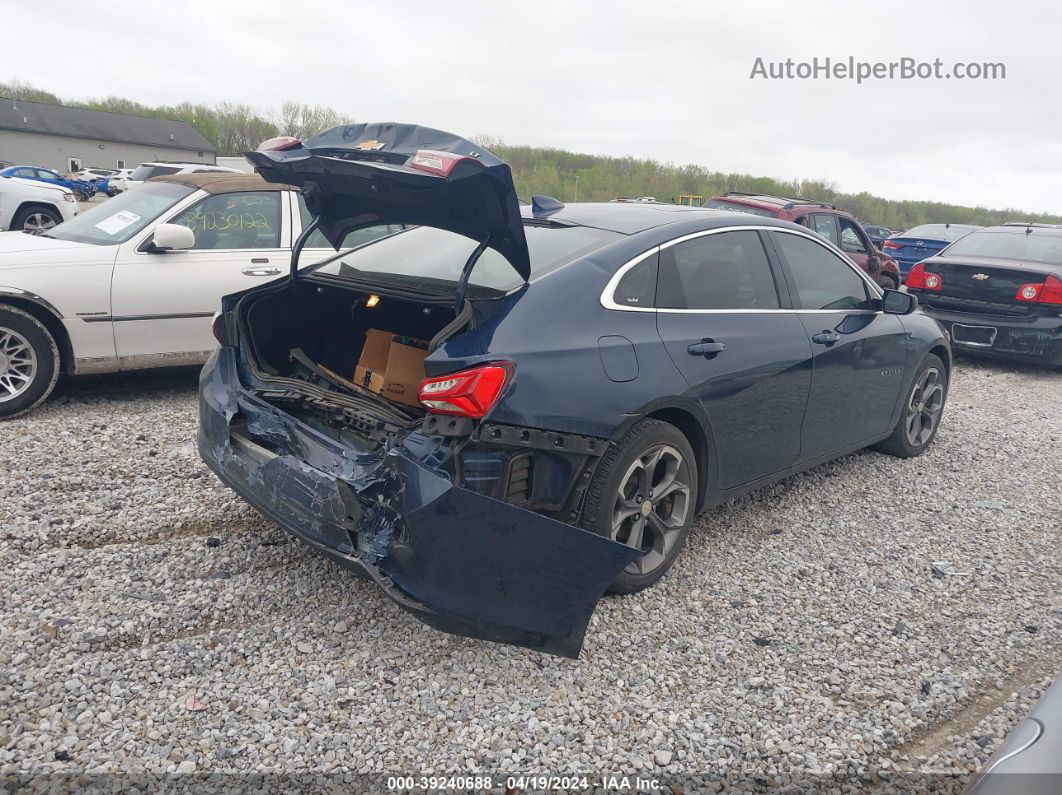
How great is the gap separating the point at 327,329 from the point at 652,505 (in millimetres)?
1878

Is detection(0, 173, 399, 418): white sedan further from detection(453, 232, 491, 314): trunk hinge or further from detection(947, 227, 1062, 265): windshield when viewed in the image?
detection(947, 227, 1062, 265): windshield

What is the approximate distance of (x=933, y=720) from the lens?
288 cm

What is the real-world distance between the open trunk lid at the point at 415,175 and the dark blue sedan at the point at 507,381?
0.4 inches

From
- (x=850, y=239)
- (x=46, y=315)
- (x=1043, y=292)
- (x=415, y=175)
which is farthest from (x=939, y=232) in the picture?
(x=415, y=175)

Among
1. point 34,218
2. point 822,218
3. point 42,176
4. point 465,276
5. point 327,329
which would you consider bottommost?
point 34,218

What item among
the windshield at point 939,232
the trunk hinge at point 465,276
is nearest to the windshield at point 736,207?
the windshield at point 939,232

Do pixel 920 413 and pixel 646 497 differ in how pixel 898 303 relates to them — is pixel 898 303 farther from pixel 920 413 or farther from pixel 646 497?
pixel 646 497

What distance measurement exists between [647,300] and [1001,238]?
8604mm

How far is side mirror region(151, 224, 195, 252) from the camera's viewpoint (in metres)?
5.42

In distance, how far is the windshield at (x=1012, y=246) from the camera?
9.38m

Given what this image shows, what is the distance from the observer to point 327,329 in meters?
4.12

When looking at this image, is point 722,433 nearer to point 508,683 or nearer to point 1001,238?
point 508,683

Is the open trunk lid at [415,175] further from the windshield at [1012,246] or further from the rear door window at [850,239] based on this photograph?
the rear door window at [850,239]

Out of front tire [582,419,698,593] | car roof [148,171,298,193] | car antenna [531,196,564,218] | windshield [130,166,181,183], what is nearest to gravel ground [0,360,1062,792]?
front tire [582,419,698,593]
